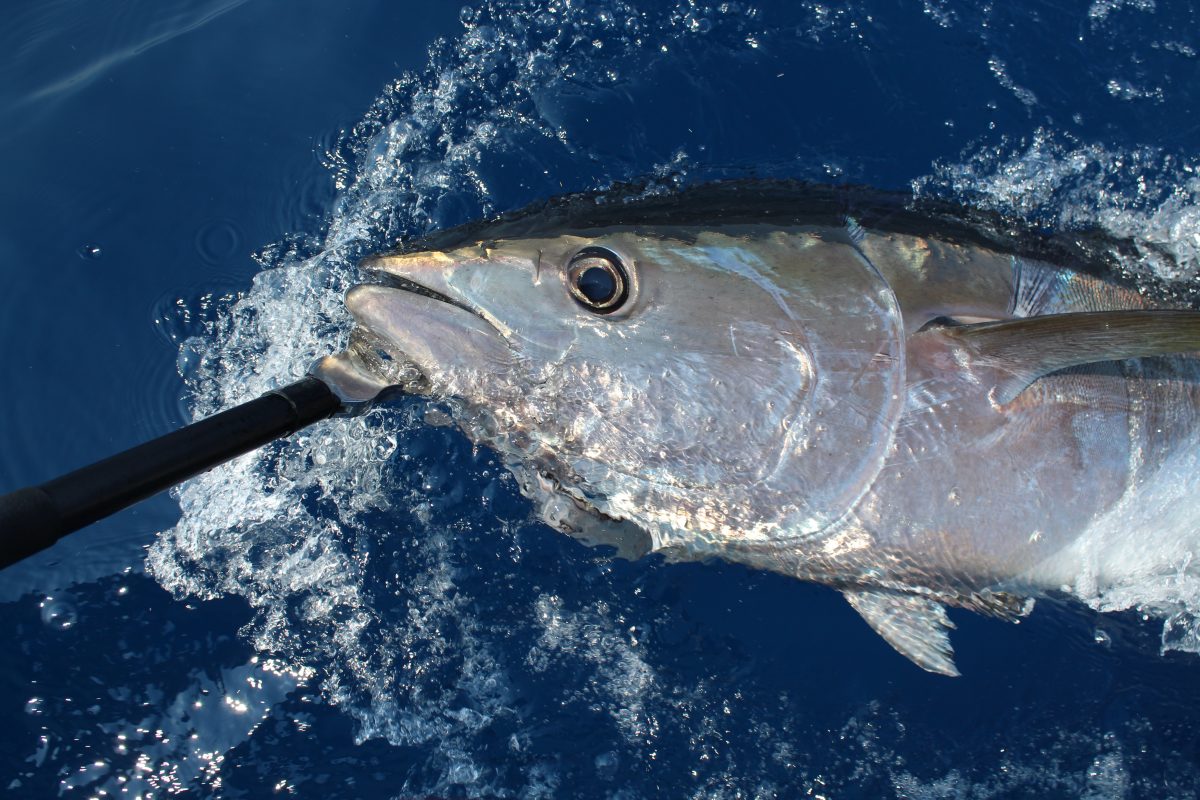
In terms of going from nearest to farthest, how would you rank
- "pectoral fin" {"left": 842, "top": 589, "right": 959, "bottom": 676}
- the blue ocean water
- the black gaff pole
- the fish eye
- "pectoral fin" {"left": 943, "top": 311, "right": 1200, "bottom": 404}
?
the black gaff pole
"pectoral fin" {"left": 943, "top": 311, "right": 1200, "bottom": 404}
the fish eye
"pectoral fin" {"left": 842, "top": 589, "right": 959, "bottom": 676}
the blue ocean water

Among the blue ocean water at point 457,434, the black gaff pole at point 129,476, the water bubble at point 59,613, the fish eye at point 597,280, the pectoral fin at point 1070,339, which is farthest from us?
the water bubble at point 59,613

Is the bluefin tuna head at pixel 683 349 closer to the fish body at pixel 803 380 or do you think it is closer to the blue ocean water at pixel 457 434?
the fish body at pixel 803 380

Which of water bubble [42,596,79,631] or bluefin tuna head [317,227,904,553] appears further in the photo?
water bubble [42,596,79,631]

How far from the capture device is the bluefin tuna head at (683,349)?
194cm

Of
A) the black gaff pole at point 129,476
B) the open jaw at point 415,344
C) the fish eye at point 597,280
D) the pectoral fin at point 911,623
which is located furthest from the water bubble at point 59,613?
the pectoral fin at point 911,623

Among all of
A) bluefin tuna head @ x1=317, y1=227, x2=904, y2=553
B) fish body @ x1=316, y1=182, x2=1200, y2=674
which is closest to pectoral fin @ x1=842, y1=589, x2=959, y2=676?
fish body @ x1=316, y1=182, x2=1200, y2=674

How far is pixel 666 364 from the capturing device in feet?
6.42

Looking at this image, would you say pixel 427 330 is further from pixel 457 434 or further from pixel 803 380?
pixel 457 434

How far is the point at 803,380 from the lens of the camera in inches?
76.4

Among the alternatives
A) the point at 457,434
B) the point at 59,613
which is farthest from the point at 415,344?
the point at 59,613

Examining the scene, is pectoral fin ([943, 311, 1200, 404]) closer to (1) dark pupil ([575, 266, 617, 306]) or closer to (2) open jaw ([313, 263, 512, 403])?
(1) dark pupil ([575, 266, 617, 306])

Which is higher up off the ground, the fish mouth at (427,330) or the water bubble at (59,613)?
the water bubble at (59,613)

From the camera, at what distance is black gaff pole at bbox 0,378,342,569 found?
1360mm

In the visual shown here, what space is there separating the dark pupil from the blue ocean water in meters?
0.68
